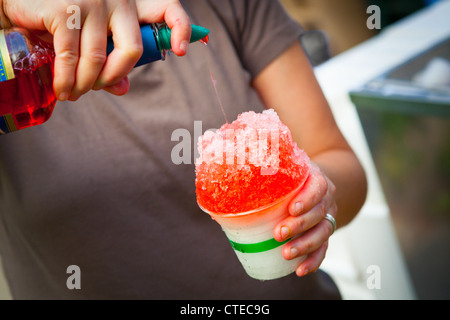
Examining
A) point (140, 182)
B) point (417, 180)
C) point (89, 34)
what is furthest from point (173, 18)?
point (417, 180)

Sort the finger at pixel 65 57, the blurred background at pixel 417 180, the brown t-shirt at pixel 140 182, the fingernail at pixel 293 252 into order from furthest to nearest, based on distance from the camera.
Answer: the blurred background at pixel 417 180 < the brown t-shirt at pixel 140 182 < the fingernail at pixel 293 252 < the finger at pixel 65 57

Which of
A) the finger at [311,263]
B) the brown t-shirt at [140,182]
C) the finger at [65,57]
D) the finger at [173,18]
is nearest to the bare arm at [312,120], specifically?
the brown t-shirt at [140,182]

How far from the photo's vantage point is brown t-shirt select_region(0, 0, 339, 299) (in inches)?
39.6

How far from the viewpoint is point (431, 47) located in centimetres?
206

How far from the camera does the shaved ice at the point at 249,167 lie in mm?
718

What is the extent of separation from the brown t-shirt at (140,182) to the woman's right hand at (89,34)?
348mm

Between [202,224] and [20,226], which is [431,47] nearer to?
[202,224]

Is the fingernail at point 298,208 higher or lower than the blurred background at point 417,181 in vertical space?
higher

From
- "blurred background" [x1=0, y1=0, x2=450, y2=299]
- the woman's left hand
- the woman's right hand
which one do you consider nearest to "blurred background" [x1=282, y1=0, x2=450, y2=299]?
"blurred background" [x1=0, y1=0, x2=450, y2=299]

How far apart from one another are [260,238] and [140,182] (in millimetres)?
407

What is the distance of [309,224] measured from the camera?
0.76m

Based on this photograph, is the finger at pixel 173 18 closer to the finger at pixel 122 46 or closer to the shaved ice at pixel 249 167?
the finger at pixel 122 46
